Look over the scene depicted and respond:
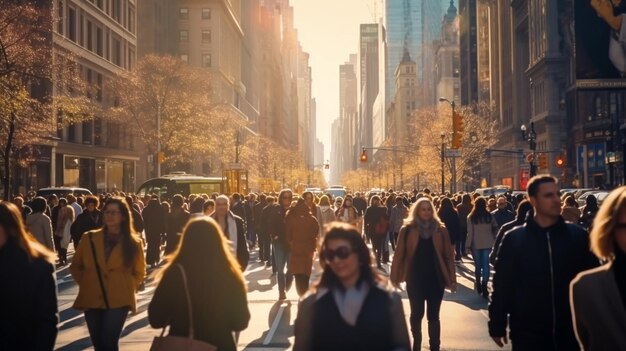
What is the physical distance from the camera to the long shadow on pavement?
38.2 ft

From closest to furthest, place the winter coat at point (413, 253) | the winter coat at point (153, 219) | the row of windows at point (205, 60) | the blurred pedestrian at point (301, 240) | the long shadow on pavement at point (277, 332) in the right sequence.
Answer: the winter coat at point (413, 253), the long shadow on pavement at point (277, 332), the blurred pedestrian at point (301, 240), the winter coat at point (153, 219), the row of windows at point (205, 60)

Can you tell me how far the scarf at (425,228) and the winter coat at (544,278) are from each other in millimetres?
3555

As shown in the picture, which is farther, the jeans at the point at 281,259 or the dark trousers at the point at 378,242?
the dark trousers at the point at 378,242

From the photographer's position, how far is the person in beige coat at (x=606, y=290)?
4453mm

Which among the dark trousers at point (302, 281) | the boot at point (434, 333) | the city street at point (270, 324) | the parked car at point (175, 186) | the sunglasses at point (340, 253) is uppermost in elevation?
the parked car at point (175, 186)

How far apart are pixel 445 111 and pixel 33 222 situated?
235ft

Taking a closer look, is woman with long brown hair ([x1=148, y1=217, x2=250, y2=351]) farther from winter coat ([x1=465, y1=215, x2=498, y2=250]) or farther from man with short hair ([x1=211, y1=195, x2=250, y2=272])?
winter coat ([x1=465, y1=215, x2=498, y2=250])

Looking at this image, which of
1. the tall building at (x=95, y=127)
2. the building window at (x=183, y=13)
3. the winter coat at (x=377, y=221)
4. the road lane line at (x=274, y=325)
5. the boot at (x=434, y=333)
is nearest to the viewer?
the boot at (x=434, y=333)

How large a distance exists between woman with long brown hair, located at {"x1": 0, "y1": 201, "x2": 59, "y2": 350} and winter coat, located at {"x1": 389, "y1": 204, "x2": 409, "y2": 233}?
20.0m

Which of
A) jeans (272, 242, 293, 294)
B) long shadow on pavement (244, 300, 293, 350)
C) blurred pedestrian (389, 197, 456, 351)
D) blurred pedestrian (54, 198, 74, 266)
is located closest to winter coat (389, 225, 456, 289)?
blurred pedestrian (389, 197, 456, 351)


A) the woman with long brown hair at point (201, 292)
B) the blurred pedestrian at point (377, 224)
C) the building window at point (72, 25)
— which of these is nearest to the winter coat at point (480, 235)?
the blurred pedestrian at point (377, 224)

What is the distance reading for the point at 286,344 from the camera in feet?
38.4

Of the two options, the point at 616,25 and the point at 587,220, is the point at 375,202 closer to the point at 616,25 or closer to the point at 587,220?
the point at 587,220

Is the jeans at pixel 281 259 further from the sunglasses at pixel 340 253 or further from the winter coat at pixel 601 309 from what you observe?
the winter coat at pixel 601 309
